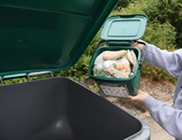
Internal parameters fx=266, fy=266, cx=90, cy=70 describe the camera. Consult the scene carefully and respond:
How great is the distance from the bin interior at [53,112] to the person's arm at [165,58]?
46cm

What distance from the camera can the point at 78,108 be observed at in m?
1.68

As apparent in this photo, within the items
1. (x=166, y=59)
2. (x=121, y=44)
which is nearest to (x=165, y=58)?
(x=166, y=59)

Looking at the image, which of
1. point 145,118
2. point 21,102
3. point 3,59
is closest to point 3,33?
point 3,59

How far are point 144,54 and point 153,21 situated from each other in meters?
3.03

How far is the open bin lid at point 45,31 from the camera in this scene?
1261 mm

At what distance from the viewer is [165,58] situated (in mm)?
1651

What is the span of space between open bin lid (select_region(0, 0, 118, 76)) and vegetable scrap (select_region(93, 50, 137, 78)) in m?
0.16

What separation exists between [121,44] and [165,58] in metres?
0.29

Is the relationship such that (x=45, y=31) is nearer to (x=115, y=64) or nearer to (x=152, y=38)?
(x=115, y=64)

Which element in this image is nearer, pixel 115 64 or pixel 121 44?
pixel 115 64

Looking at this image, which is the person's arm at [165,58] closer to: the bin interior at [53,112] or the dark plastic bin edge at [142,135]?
the bin interior at [53,112]

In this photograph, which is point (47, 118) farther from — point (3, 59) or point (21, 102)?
point (3, 59)

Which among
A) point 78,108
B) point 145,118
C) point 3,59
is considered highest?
point 3,59

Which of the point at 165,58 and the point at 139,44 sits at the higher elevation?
the point at 139,44
